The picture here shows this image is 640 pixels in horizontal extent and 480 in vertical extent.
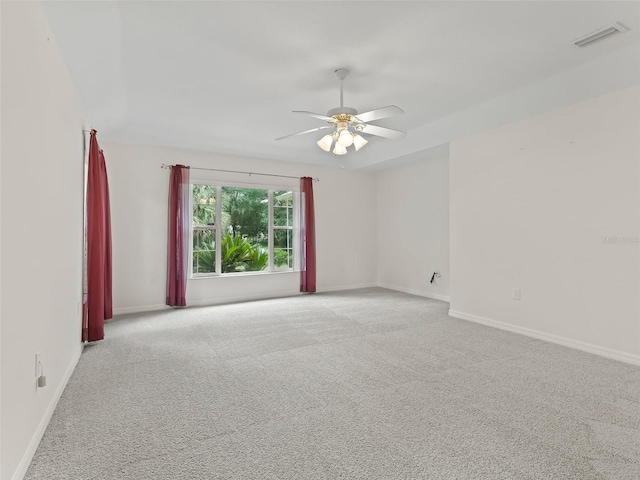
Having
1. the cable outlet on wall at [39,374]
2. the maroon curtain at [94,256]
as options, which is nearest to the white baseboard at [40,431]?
the cable outlet on wall at [39,374]

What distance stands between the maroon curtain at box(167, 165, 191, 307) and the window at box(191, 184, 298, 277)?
0.30 meters

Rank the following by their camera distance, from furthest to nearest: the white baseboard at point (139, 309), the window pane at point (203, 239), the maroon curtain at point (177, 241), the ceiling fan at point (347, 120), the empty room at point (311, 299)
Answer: the window pane at point (203, 239)
the maroon curtain at point (177, 241)
the white baseboard at point (139, 309)
the ceiling fan at point (347, 120)
the empty room at point (311, 299)

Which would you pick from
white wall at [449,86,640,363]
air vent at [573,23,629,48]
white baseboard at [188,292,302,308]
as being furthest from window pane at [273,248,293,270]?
air vent at [573,23,629,48]

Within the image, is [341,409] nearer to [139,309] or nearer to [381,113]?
[381,113]

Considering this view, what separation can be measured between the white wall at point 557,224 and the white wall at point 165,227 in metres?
2.51

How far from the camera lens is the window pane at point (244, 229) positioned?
227 inches

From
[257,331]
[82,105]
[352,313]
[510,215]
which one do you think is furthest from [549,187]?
[82,105]

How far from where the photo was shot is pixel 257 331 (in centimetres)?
395

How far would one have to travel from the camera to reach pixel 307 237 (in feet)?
20.1

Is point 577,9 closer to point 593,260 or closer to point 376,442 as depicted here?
point 593,260

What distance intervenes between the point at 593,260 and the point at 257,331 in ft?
11.2

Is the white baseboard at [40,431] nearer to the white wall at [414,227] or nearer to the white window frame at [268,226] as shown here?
the white window frame at [268,226]

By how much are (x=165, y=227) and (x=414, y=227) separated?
13.4ft

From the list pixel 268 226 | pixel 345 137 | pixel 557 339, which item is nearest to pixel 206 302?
pixel 268 226
